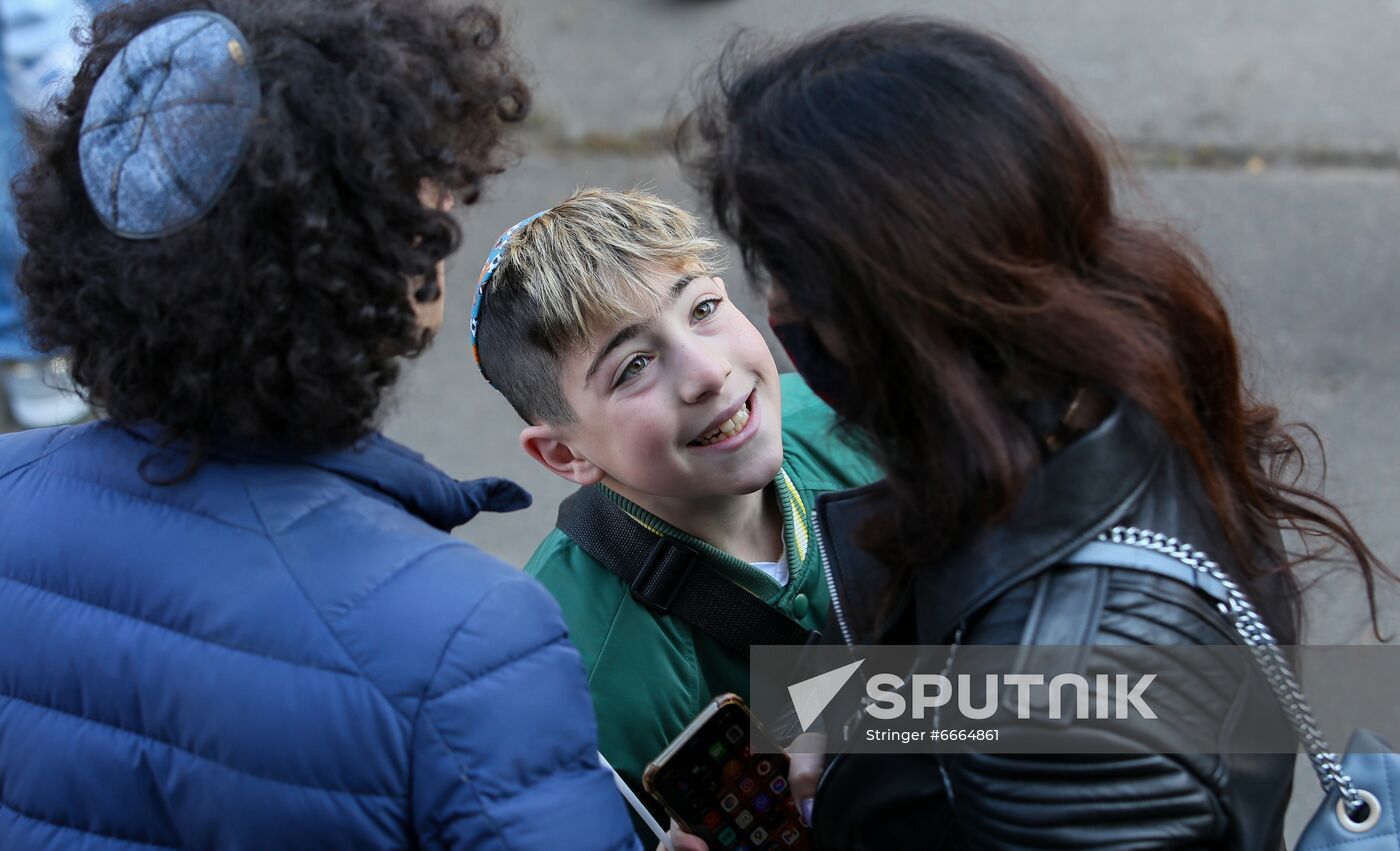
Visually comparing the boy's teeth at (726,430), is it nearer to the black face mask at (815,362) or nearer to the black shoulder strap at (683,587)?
the black shoulder strap at (683,587)

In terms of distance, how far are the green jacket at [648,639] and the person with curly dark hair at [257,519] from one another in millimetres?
470

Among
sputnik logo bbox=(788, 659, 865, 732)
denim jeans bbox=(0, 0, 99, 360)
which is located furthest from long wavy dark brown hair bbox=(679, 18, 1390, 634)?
denim jeans bbox=(0, 0, 99, 360)

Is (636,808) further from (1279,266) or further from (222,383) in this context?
(1279,266)

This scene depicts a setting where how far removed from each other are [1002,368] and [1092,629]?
0.87ft

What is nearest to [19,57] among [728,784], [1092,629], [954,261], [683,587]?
[683,587]

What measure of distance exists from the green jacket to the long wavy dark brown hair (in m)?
0.43

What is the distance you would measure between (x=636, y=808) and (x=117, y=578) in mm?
786

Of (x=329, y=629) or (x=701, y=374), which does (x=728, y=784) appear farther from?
(x=329, y=629)

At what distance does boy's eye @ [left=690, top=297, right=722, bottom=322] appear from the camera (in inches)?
77.2

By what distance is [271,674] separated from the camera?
3.97ft

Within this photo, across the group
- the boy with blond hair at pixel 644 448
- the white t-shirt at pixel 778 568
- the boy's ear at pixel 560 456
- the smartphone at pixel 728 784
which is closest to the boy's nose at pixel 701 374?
the boy with blond hair at pixel 644 448

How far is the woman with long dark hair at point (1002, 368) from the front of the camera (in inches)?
48.9

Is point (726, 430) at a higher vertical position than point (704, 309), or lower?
lower

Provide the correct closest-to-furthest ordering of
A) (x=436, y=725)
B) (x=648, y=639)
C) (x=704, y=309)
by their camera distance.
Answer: (x=436, y=725)
(x=648, y=639)
(x=704, y=309)
